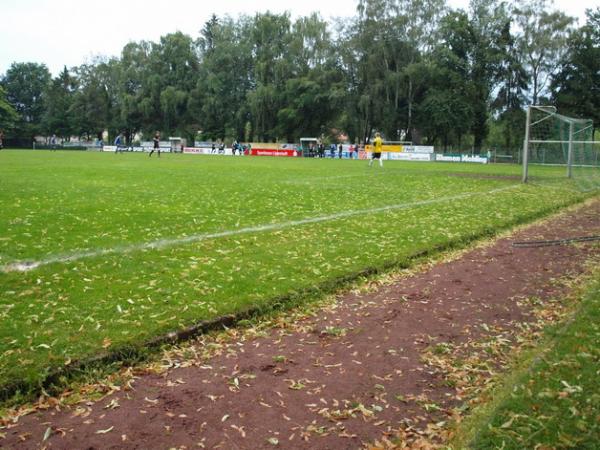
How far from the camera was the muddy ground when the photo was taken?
3.65 meters

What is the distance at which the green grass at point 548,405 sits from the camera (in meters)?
3.44

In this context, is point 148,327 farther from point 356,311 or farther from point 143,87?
point 143,87

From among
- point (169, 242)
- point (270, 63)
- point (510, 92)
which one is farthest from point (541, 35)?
point (169, 242)

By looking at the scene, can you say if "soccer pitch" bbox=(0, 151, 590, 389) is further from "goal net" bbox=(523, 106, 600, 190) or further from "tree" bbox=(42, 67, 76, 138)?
"tree" bbox=(42, 67, 76, 138)

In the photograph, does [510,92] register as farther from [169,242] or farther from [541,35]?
[169,242]

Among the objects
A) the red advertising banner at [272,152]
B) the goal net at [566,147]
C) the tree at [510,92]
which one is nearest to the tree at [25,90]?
the red advertising banner at [272,152]

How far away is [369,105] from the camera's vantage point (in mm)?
63125

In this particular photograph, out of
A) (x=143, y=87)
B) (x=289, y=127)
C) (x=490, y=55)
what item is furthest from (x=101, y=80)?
(x=490, y=55)

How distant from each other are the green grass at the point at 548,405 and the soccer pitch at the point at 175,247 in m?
2.98

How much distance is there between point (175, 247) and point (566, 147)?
76.4 ft

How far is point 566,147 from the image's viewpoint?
1013 inches

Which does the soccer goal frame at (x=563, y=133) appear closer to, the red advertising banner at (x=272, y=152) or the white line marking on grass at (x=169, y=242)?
the white line marking on grass at (x=169, y=242)

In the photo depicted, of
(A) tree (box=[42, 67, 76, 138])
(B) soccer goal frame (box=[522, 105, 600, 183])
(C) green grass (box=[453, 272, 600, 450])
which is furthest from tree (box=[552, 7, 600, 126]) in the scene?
(A) tree (box=[42, 67, 76, 138])

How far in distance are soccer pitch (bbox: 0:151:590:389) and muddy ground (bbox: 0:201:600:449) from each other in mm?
666
